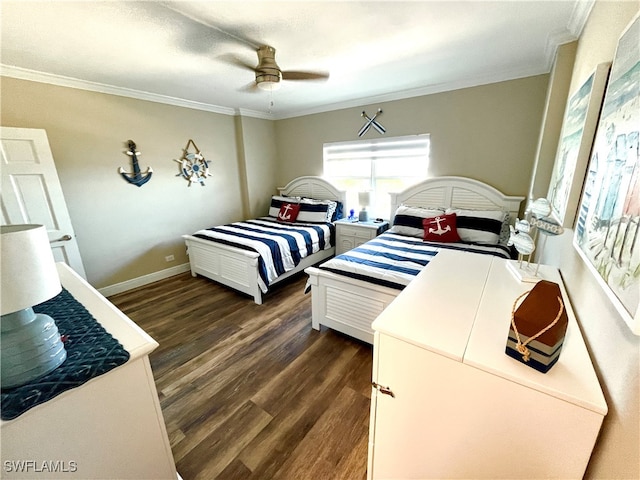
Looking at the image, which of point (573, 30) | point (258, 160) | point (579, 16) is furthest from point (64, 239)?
point (573, 30)

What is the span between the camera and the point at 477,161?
298cm

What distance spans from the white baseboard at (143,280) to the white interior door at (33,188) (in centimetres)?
59

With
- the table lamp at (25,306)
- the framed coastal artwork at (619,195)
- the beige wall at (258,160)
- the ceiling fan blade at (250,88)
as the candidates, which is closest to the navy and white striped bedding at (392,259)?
the framed coastal artwork at (619,195)

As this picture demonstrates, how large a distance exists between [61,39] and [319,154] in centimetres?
300

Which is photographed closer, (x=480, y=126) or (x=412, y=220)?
(x=480, y=126)

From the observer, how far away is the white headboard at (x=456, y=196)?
9.40ft

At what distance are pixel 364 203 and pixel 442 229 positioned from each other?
1.31 meters

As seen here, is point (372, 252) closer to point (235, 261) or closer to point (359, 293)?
point (359, 293)

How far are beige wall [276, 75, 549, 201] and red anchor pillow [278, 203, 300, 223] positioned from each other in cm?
144

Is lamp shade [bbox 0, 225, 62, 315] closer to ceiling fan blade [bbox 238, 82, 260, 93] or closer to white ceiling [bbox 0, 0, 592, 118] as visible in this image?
white ceiling [bbox 0, 0, 592, 118]

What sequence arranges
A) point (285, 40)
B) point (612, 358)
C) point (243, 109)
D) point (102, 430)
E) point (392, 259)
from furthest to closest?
point (243, 109) < point (392, 259) < point (285, 40) < point (102, 430) < point (612, 358)


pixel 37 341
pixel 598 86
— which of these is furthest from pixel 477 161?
pixel 37 341

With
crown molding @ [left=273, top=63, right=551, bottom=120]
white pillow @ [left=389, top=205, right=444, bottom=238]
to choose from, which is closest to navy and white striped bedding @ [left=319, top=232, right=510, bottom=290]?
white pillow @ [left=389, top=205, right=444, bottom=238]

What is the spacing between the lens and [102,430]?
0.86 m
